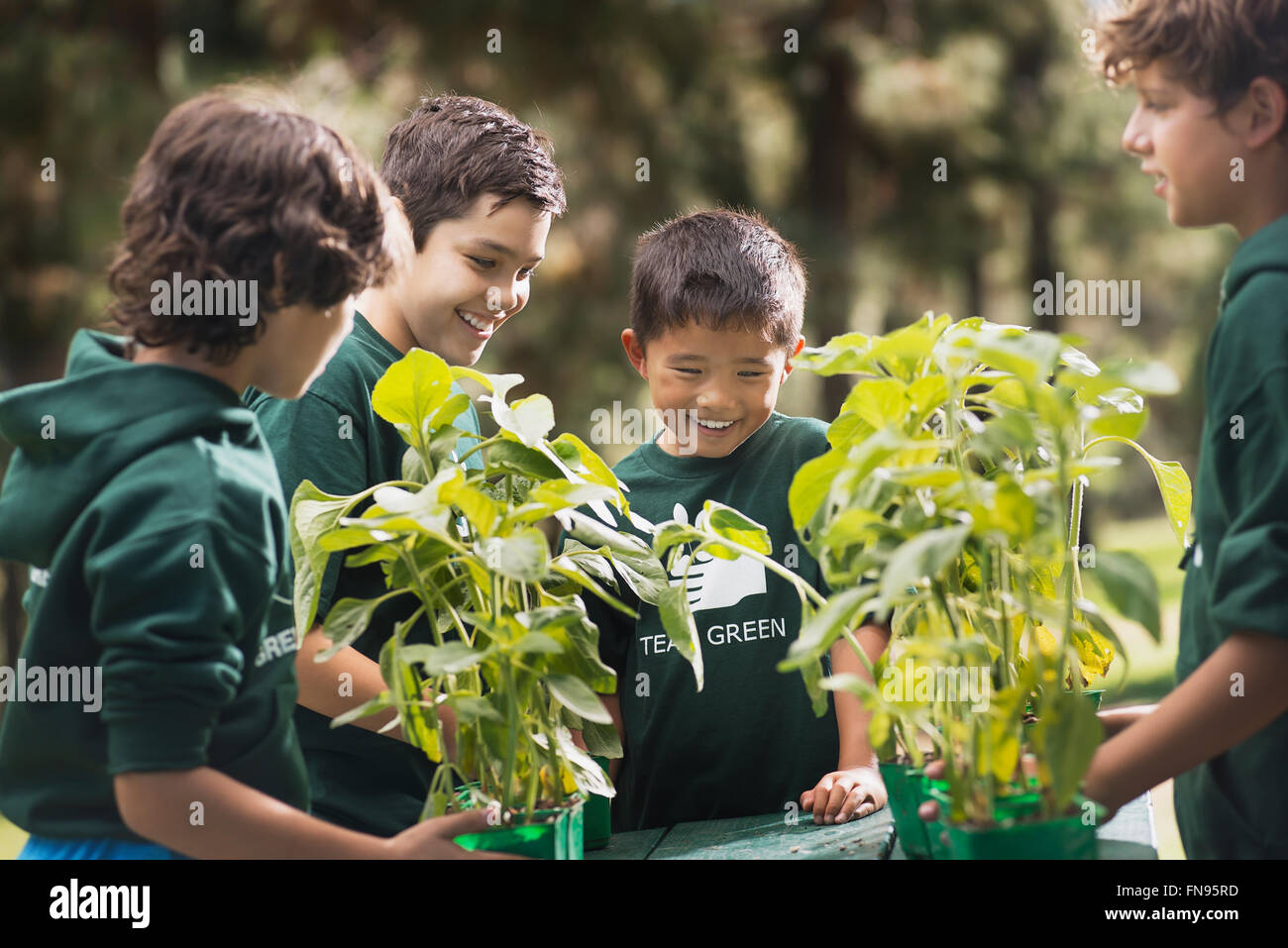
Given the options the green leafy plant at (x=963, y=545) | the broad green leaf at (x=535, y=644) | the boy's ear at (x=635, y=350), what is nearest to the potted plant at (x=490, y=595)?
the broad green leaf at (x=535, y=644)

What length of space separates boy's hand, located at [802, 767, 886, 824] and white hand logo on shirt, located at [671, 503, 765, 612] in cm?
30

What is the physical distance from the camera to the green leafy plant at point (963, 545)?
0.76m

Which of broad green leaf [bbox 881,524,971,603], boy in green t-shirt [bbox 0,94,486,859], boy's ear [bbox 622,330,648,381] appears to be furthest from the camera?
boy's ear [bbox 622,330,648,381]

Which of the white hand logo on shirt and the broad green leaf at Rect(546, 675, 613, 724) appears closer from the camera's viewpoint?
the broad green leaf at Rect(546, 675, 613, 724)

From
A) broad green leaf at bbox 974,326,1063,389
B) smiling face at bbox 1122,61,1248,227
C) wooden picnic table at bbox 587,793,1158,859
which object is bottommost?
wooden picnic table at bbox 587,793,1158,859

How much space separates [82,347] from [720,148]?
4742mm

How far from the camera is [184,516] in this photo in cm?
83

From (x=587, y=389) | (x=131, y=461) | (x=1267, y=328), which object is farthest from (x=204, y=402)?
(x=587, y=389)

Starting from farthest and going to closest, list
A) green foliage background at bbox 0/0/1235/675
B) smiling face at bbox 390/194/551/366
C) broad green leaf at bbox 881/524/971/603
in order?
1. green foliage background at bbox 0/0/1235/675
2. smiling face at bbox 390/194/551/366
3. broad green leaf at bbox 881/524/971/603

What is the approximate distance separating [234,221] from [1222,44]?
0.85 metres

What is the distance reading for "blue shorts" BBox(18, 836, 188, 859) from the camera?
3.01 feet

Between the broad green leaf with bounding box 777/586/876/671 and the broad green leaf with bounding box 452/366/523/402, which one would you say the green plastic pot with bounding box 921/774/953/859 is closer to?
the broad green leaf with bounding box 777/586/876/671

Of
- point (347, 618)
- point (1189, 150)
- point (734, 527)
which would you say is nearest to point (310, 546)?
point (347, 618)

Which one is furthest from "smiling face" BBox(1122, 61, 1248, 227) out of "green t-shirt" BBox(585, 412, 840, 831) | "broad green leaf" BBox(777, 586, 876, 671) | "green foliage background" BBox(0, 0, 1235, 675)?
"green foliage background" BBox(0, 0, 1235, 675)
